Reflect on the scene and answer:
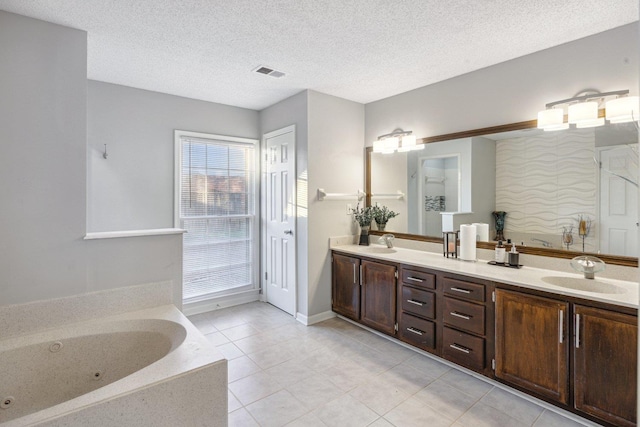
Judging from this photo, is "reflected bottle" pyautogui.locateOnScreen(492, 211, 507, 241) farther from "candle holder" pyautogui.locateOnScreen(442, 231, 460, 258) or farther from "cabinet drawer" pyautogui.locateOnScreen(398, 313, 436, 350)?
"cabinet drawer" pyautogui.locateOnScreen(398, 313, 436, 350)

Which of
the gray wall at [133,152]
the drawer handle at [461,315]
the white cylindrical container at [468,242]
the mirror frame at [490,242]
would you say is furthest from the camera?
the gray wall at [133,152]

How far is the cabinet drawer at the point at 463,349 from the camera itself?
7.81 ft

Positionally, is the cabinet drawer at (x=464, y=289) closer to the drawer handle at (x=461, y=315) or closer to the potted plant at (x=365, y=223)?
the drawer handle at (x=461, y=315)

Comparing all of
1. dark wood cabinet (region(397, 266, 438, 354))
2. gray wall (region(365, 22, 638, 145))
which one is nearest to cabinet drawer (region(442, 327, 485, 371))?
dark wood cabinet (region(397, 266, 438, 354))

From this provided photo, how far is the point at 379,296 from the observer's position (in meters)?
3.14

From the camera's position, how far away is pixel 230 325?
11.4 ft

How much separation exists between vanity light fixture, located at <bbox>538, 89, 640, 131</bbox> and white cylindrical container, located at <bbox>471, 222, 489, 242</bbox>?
914 millimetres

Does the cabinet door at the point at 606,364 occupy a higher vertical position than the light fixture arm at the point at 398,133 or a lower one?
lower

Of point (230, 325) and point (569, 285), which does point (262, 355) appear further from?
point (569, 285)

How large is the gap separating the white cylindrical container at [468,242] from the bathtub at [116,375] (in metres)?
2.23

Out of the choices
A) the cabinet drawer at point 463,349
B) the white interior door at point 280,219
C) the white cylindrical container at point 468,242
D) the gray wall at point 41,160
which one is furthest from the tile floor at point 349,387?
the gray wall at point 41,160

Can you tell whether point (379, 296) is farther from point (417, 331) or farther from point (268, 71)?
point (268, 71)

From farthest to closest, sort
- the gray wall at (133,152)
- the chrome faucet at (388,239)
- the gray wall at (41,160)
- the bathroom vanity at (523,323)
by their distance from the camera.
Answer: the chrome faucet at (388,239) → the gray wall at (133,152) → the gray wall at (41,160) → the bathroom vanity at (523,323)

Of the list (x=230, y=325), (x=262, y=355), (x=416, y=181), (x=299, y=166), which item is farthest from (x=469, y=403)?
(x=299, y=166)
